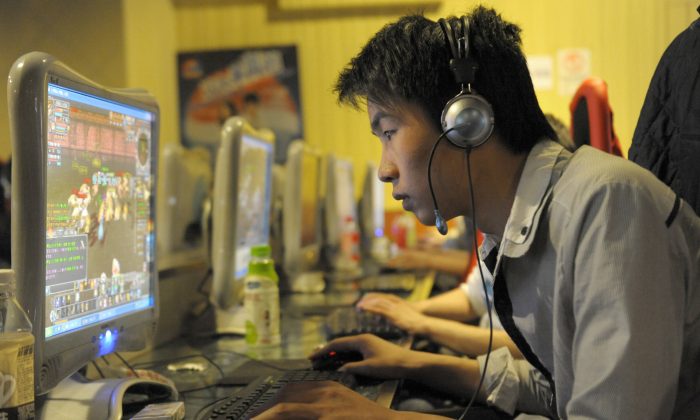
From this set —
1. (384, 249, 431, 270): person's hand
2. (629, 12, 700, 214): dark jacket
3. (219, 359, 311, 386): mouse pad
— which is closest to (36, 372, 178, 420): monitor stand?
(219, 359, 311, 386): mouse pad

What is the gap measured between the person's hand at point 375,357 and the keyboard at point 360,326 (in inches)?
7.1

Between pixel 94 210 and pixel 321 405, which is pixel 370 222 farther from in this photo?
pixel 321 405

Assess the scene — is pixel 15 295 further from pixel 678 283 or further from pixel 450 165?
pixel 678 283

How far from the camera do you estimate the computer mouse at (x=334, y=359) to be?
1.32m

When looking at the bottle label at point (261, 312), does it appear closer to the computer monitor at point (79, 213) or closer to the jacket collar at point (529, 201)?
the computer monitor at point (79, 213)

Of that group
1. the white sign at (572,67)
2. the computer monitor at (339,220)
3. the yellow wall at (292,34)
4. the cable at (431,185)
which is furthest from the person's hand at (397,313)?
the white sign at (572,67)

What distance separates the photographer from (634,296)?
0.77 metres

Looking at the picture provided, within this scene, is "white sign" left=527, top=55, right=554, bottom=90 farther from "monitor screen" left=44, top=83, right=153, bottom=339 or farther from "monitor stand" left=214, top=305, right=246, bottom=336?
"monitor screen" left=44, top=83, right=153, bottom=339

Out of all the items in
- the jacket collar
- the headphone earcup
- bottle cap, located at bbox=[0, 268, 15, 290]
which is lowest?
bottle cap, located at bbox=[0, 268, 15, 290]

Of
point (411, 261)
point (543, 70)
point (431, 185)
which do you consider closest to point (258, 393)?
point (431, 185)

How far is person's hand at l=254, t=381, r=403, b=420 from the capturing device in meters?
0.90

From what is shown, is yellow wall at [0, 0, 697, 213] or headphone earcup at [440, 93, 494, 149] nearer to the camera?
headphone earcup at [440, 93, 494, 149]

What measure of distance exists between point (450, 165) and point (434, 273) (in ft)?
7.05

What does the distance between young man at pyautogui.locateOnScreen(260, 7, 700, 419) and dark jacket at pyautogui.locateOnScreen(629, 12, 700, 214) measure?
0.26 metres
